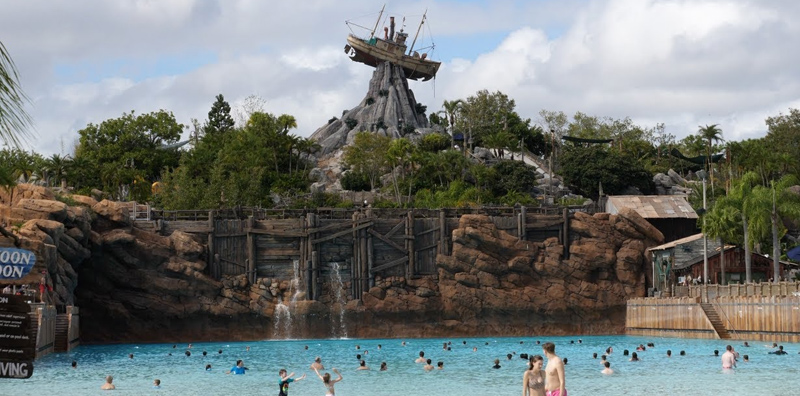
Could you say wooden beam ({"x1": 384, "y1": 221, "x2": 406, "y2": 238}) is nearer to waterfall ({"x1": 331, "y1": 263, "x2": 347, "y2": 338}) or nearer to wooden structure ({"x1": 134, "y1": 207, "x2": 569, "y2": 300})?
wooden structure ({"x1": 134, "y1": 207, "x2": 569, "y2": 300})

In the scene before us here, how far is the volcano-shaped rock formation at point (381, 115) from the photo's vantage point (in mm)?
126500

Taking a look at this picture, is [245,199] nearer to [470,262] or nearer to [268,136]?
[268,136]

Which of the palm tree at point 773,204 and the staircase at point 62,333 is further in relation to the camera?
the palm tree at point 773,204

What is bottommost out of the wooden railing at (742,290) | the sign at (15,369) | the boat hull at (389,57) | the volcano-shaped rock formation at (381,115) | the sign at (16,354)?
the sign at (15,369)

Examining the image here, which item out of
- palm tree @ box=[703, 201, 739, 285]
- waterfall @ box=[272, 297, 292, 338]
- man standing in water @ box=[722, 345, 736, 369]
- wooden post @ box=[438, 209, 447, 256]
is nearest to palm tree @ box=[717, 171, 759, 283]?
palm tree @ box=[703, 201, 739, 285]

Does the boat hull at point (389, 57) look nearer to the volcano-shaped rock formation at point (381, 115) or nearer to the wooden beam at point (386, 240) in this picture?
the volcano-shaped rock formation at point (381, 115)

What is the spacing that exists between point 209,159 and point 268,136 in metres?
7.81

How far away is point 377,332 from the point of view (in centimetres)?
6862

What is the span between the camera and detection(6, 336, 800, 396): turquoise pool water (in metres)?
37.6

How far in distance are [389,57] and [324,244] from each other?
66056mm

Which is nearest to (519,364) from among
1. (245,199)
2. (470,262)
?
(470,262)

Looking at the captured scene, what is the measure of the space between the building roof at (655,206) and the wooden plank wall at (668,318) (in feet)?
38.3

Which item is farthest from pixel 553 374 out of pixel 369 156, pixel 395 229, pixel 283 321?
pixel 369 156

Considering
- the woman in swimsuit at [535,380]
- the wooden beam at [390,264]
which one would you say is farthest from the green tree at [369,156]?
the woman in swimsuit at [535,380]
